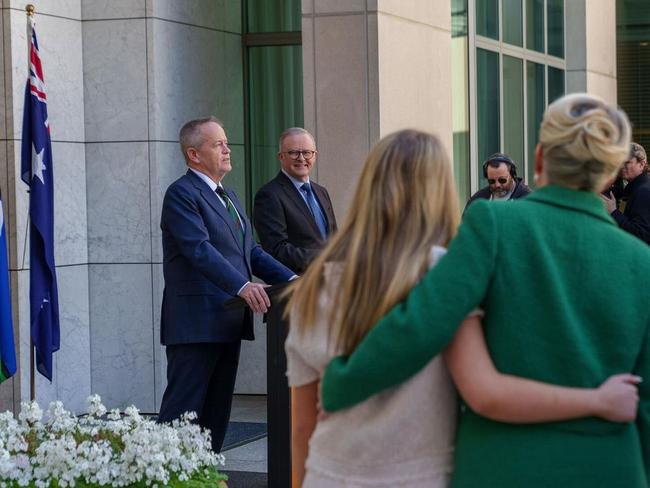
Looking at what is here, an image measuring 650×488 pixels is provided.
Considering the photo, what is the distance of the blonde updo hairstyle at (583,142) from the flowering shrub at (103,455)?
276cm

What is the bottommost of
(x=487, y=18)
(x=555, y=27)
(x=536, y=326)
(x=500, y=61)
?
(x=536, y=326)

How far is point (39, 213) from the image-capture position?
797cm

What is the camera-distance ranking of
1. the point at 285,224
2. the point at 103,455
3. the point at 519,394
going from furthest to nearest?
the point at 285,224 → the point at 103,455 → the point at 519,394

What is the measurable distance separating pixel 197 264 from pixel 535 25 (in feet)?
32.2

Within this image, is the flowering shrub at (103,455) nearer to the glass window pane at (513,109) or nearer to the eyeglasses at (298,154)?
the eyeglasses at (298,154)

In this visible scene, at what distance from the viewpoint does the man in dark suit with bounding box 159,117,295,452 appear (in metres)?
7.05

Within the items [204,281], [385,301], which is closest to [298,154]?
[204,281]

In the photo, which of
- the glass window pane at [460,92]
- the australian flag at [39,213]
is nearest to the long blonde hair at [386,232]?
the australian flag at [39,213]

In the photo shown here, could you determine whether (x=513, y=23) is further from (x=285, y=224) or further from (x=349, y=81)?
(x=285, y=224)

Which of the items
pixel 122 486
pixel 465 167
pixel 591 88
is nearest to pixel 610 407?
pixel 122 486

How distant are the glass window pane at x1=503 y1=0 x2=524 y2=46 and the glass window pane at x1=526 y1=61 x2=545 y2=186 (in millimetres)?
504

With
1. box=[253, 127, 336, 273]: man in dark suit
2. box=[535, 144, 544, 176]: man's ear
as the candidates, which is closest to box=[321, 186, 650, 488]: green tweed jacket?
box=[535, 144, 544, 176]: man's ear

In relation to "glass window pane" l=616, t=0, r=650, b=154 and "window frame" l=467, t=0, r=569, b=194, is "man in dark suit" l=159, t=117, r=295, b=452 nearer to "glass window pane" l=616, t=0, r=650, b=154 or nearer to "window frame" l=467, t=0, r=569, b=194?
"window frame" l=467, t=0, r=569, b=194

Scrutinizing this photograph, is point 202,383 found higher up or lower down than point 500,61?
lower down
